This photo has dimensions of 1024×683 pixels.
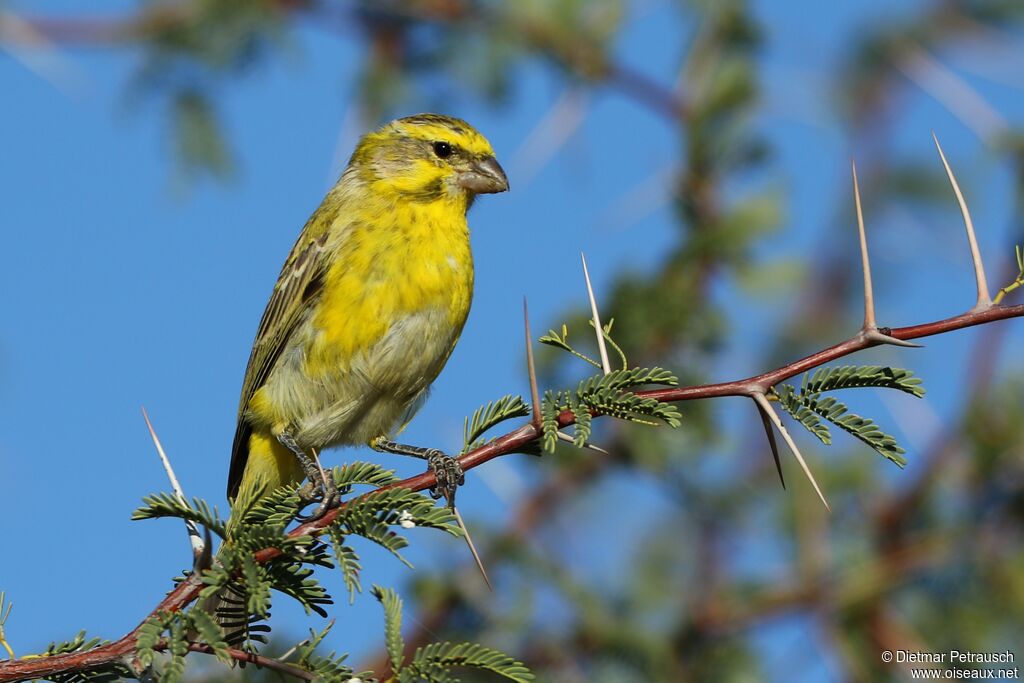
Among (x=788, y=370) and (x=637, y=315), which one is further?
(x=637, y=315)

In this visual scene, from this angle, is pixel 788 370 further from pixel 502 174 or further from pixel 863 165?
pixel 863 165

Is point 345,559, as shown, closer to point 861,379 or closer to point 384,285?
point 861,379

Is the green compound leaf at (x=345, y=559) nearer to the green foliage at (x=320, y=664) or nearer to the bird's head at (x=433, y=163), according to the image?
the green foliage at (x=320, y=664)

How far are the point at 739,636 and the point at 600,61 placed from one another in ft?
8.70

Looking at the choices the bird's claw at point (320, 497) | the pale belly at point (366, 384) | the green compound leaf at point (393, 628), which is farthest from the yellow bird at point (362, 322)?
the green compound leaf at point (393, 628)

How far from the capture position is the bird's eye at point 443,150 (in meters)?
5.43

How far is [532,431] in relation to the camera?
2656 millimetres

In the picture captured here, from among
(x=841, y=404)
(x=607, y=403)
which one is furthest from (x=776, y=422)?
(x=607, y=403)

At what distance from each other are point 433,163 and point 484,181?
0.26 metres

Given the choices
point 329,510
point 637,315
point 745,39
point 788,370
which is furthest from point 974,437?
point 329,510

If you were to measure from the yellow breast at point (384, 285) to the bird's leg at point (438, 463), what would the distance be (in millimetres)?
434

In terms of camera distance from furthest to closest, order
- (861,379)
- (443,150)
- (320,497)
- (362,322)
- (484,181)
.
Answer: (443,150) → (484,181) → (362,322) → (320,497) → (861,379)

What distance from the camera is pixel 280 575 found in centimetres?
262

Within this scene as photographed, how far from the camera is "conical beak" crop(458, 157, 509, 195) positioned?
5285 millimetres
